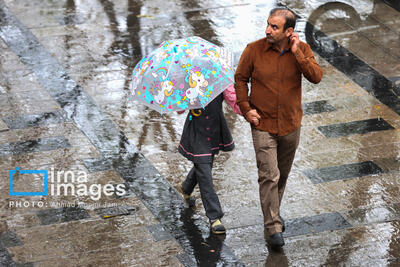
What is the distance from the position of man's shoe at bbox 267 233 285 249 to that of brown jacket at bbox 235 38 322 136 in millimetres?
915

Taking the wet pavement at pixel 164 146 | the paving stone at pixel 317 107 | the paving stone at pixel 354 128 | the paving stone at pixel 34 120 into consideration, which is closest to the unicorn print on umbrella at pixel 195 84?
the wet pavement at pixel 164 146

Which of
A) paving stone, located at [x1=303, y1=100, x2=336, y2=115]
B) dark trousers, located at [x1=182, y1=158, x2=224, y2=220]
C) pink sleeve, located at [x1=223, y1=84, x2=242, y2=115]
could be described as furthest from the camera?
paving stone, located at [x1=303, y1=100, x2=336, y2=115]

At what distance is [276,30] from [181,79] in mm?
884

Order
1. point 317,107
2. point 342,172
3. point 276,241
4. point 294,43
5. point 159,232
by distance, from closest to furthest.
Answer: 1. point 294,43
2. point 276,241
3. point 159,232
4. point 342,172
5. point 317,107

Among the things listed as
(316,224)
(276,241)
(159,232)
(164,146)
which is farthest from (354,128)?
(159,232)

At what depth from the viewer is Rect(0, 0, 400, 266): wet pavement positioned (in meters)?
6.37

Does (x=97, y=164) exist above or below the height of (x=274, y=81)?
below

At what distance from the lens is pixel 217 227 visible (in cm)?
649

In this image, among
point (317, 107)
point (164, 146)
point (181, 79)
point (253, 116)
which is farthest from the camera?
point (317, 107)

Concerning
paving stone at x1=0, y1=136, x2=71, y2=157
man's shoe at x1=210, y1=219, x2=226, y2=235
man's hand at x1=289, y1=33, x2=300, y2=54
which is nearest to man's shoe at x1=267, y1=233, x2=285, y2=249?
man's shoe at x1=210, y1=219, x2=226, y2=235

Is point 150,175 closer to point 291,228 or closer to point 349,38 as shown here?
point 291,228

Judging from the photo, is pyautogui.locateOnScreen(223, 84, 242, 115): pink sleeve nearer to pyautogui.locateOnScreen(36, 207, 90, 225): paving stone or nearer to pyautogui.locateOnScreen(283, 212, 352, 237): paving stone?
pyautogui.locateOnScreen(283, 212, 352, 237): paving stone

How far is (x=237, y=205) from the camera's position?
23.0 feet

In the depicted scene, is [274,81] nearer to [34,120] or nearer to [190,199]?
[190,199]
